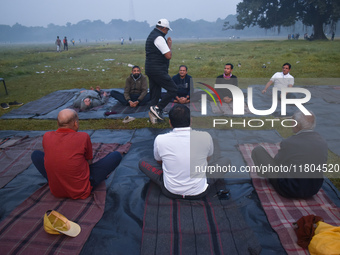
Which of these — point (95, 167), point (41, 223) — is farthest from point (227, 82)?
point (41, 223)

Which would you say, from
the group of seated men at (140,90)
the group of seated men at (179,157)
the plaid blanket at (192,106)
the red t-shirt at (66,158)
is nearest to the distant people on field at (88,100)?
the group of seated men at (140,90)

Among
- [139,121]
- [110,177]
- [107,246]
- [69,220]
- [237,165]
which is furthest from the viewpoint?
[139,121]

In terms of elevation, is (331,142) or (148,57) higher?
(148,57)

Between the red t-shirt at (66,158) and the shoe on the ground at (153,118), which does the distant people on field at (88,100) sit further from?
the red t-shirt at (66,158)

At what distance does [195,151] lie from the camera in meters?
2.91

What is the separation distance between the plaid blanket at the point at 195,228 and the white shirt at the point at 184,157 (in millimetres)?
232

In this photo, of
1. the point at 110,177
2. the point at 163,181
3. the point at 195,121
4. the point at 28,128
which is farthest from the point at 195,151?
the point at 28,128

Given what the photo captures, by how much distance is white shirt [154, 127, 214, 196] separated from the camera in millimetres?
2885

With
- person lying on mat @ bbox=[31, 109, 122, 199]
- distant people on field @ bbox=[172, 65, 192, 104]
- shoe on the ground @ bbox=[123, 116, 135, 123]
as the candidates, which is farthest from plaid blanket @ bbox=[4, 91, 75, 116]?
person lying on mat @ bbox=[31, 109, 122, 199]

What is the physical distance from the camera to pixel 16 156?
4.53m

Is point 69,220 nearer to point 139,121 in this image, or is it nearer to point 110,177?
point 110,177

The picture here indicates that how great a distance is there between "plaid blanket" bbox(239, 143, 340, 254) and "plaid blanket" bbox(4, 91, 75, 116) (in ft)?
20.6

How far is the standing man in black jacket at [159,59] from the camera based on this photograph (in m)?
5.52

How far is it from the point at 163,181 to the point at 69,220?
122 centimetres
